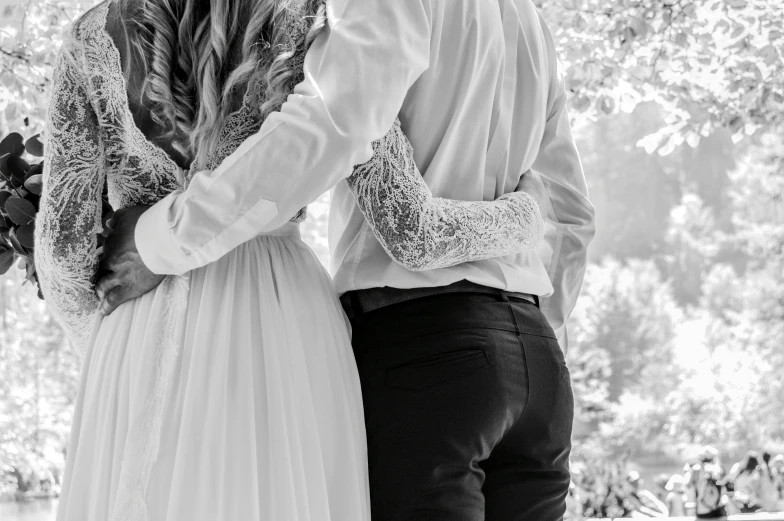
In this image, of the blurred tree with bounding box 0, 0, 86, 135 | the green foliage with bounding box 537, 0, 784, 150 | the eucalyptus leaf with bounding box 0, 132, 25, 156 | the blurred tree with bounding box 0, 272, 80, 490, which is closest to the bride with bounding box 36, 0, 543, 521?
the eucalyptus leaf with bounding box 0, 132, 25, 156

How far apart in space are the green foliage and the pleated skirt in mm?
2547

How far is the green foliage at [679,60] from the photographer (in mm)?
3406

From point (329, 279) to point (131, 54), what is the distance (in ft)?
1.26

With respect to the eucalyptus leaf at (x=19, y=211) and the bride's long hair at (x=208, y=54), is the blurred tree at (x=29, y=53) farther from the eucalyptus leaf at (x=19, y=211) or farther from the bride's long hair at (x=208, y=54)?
the bride's long hair at (x=208, y=54)

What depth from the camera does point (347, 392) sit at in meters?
1.11

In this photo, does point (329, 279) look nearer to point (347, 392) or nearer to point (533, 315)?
point (347, 392)

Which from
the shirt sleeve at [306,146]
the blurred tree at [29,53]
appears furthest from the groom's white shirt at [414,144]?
the blurred tree at [29,53]

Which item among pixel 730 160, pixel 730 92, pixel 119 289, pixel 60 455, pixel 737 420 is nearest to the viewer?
pixel 119 289

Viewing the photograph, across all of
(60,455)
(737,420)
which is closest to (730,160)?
(737,420)

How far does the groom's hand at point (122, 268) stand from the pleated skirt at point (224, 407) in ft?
0.06

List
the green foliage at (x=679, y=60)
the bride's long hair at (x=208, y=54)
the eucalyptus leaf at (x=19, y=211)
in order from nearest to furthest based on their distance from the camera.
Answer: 1. the bride's long hair at (x=208, y=54)
2. the eucalyptus leaf at (x=19, y=211)
3. the green foliage at (x=679, y=60)

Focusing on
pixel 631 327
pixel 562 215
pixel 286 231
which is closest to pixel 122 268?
pixel 286 231

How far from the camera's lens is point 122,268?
3.68 ft

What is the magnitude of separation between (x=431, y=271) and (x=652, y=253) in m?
26.2
